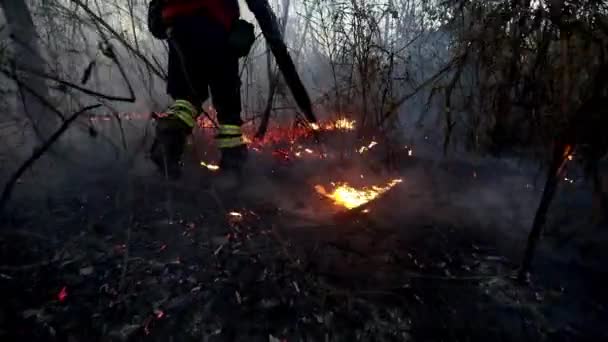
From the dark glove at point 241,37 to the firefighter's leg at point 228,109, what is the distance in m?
0.12

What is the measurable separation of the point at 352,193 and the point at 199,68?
1.46 m

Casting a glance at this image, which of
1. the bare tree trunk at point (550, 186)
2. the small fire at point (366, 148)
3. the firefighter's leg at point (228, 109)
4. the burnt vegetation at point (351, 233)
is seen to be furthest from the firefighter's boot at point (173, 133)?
the bare tree trunk at point (550, 186)

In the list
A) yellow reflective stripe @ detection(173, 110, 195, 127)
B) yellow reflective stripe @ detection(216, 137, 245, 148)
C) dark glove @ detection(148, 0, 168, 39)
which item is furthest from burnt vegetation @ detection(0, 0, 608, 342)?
dark glove @ detection(148, 0, 168, 39)

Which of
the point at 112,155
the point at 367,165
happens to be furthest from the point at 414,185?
the point at 112,155

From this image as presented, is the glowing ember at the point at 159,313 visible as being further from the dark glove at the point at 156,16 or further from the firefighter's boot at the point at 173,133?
the dark glove at the point at 156,16

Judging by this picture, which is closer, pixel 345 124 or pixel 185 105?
pixel 185 105

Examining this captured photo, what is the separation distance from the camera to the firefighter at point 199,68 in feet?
8.66

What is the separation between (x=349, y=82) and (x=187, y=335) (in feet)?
9.61

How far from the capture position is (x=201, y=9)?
8.74 feet

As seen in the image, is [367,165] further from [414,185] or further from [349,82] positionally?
[349,82]

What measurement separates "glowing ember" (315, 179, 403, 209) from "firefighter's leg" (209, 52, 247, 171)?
67 centimetres

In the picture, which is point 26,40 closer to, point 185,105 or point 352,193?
point 185,105

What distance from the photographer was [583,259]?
1.87 meters

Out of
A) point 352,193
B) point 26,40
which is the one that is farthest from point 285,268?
point 26,40
